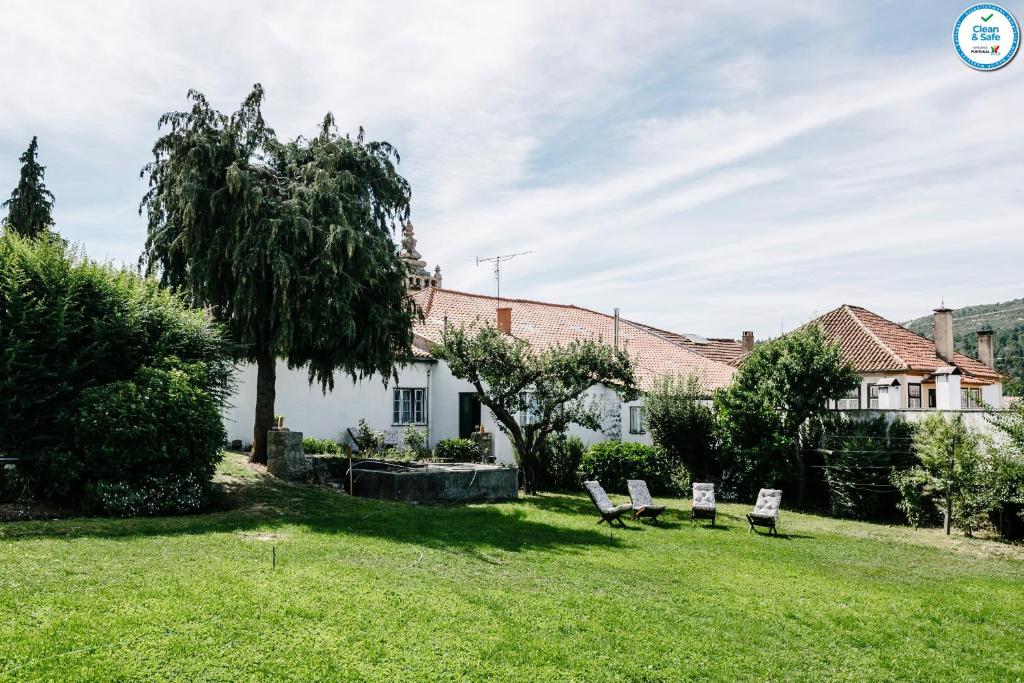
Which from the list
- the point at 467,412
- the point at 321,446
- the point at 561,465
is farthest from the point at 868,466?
the point at 321,446

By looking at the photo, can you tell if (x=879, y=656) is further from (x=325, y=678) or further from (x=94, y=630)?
(x=94, y=630)

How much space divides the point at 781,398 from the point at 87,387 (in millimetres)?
16247

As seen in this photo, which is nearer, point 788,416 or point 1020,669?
point 1020,669

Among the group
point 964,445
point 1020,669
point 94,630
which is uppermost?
point 964,445

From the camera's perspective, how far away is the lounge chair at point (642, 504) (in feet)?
52.2

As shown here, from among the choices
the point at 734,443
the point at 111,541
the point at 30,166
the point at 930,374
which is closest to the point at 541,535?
the point at 111,541

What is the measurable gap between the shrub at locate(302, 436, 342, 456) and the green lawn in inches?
339

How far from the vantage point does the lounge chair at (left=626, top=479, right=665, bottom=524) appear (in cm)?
1591

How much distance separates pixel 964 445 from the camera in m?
15.9

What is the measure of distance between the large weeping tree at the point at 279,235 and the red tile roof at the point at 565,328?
9293 mm

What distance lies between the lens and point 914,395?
1242 inches

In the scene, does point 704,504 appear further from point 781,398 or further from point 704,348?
point 704,348

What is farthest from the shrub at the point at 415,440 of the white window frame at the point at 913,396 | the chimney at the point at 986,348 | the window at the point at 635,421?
the chimney at the point at 986,348

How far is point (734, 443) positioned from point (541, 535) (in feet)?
31.5
